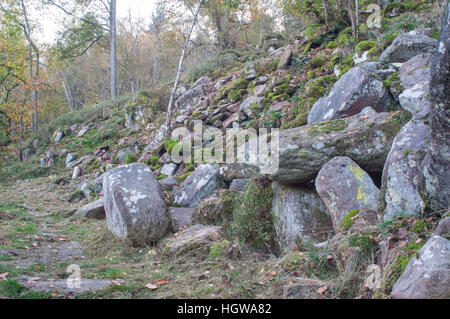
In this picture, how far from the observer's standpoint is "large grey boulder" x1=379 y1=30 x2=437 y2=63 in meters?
7.11

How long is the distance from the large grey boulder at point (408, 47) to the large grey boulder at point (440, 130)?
4714 millimetres

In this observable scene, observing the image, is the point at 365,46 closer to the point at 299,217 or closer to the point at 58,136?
the point at 299,217

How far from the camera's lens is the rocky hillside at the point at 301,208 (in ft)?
10.7

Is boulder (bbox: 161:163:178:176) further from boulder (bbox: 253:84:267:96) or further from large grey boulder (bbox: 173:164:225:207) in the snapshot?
boulder (bbox: 253:84:267:96)

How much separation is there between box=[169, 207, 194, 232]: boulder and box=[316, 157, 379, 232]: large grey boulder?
2706 millimetres

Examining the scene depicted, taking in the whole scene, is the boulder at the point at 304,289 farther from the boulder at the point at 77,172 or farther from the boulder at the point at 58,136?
the boulder at the point at 58,136

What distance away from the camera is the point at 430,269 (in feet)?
8.68

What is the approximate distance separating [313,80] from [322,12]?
5186 mm

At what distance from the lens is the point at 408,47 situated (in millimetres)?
7344

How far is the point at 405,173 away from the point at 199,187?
436 centimetres

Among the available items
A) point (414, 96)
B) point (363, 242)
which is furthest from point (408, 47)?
point (363, 242)

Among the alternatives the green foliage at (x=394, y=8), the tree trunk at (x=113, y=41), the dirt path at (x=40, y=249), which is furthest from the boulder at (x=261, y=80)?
the tree trunk at (x=113, y=41)
